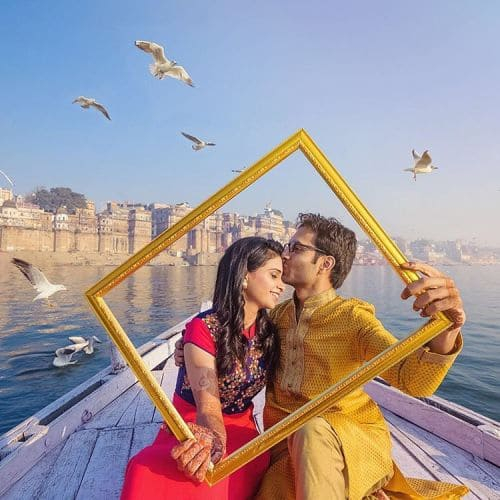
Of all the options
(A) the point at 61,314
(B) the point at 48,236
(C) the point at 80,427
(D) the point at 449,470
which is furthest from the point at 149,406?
(B) the point at 48,236

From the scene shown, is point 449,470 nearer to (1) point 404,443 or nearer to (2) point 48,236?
(1) point 404,443

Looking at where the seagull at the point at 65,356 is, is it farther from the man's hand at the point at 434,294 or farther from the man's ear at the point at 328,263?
the man's hand at the point at 434,294

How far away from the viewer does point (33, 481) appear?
107 inches

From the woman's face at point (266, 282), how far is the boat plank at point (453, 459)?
69.9 inches

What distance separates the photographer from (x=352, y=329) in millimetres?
1998

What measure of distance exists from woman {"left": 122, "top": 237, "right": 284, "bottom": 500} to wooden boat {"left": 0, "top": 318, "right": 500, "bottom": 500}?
38.9 inches

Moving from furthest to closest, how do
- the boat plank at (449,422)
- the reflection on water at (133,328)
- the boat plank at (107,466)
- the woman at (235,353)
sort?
the reflection on water at (133,328), the boat plank at (449,422), the boat plank at (107,466), the woman at (235,353)

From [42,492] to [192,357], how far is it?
4.81ft

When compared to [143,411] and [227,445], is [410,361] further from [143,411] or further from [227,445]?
[143,411]

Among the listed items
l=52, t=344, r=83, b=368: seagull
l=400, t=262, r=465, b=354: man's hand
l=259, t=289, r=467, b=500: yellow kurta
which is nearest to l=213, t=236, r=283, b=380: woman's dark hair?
l=259, t=289, r=467, b=500: yellow kurta

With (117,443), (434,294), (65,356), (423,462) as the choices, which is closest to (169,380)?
(117,443)

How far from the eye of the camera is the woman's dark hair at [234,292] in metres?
2.14

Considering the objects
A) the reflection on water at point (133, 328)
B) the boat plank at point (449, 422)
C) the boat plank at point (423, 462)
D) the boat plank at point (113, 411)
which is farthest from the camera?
the reflection on water at point (133, 328)

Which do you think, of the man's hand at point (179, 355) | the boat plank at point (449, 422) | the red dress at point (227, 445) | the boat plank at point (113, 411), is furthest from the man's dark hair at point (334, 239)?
the boat plank at point (113, 411)
